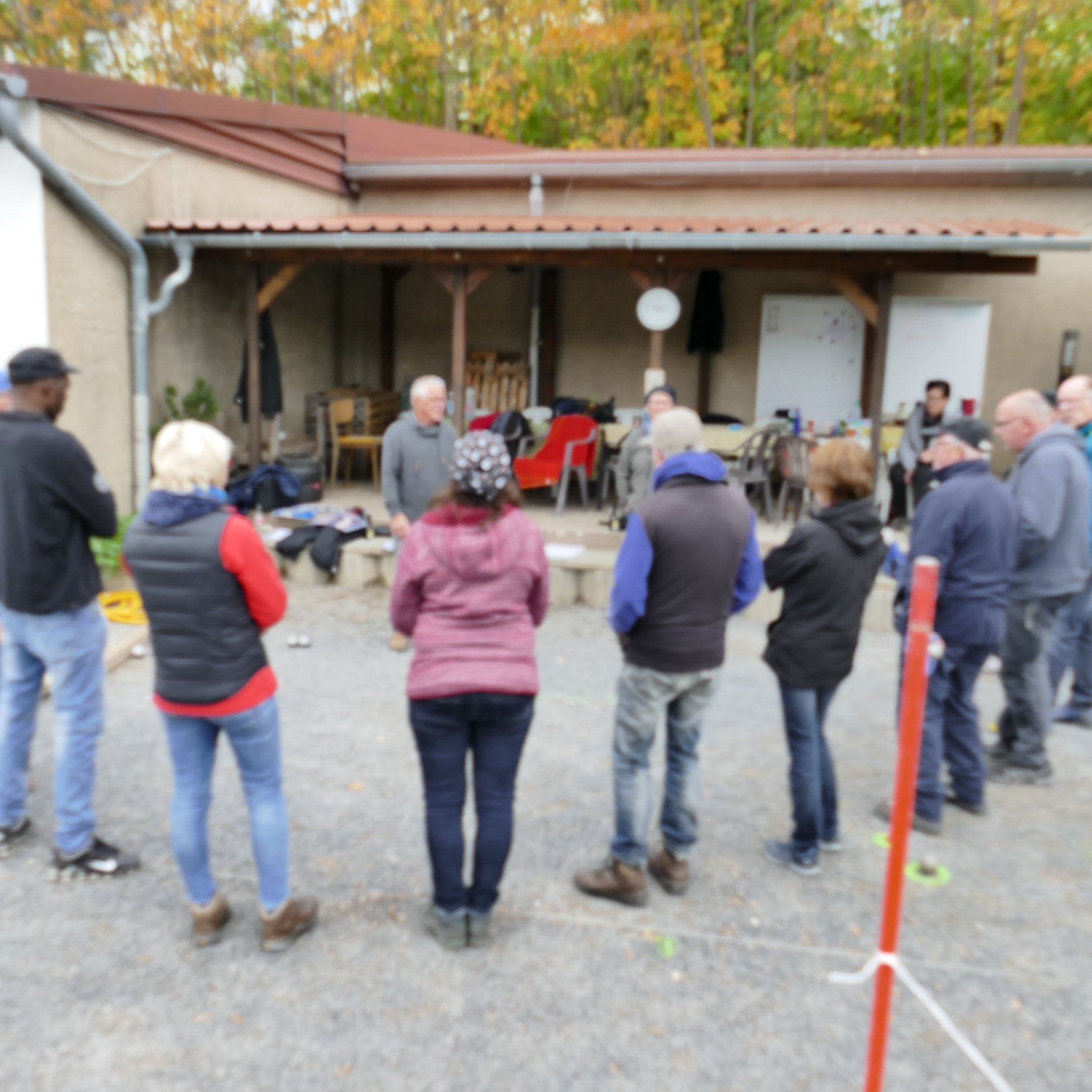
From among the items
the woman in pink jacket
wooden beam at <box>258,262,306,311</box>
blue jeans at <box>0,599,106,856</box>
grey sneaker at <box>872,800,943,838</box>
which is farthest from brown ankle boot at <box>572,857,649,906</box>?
wooden beam at <box>258,262,306,311</box>

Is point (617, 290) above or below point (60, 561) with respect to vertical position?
above

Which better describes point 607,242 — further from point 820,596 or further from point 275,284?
point 820,596

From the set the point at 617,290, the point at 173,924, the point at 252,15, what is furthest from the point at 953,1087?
the point at 252,15

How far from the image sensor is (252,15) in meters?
27.8

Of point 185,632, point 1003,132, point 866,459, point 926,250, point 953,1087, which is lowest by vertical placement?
point 953,1087

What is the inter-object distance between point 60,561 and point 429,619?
1372 mm

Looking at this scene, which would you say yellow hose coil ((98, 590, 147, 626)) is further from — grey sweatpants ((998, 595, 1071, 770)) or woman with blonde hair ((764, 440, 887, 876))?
grey sweatpants ((998, 595, 1071, 770))

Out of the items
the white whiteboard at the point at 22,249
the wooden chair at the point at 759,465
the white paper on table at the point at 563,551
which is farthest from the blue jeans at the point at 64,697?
the wooden chair at the point at 759,465

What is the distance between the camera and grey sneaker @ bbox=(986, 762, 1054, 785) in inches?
182

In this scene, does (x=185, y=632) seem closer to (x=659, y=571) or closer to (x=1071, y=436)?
(x=659, y=571)

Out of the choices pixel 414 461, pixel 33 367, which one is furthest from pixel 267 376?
pixel 33 367

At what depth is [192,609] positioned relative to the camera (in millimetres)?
2889

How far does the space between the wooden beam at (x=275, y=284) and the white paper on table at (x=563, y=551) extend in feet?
11.1

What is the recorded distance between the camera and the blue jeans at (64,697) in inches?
140
